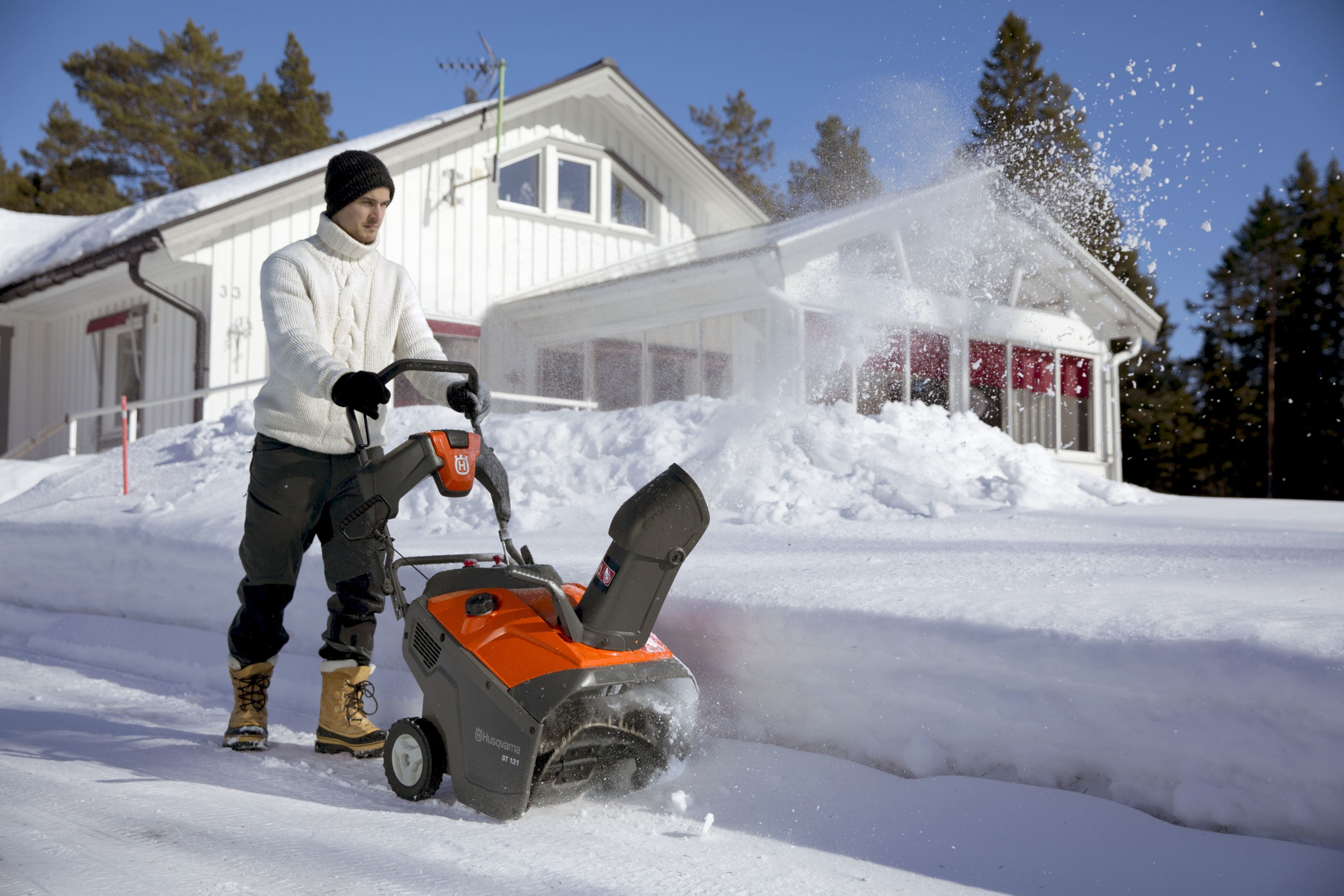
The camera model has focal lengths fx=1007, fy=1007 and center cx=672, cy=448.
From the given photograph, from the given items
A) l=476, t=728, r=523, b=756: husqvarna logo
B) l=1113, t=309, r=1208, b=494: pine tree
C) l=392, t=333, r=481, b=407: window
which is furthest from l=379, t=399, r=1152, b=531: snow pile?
l=1113, t=309, r=1208, b=494: pine tree

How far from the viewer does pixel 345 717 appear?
124 inches

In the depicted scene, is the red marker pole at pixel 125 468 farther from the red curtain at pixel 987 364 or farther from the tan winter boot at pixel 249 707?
the red curtain at pixel 987 364

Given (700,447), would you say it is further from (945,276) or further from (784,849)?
(945,276)

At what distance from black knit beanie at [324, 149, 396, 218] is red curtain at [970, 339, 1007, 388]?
13131mm

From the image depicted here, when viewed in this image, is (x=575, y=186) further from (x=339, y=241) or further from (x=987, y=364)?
(x=339, y=241)

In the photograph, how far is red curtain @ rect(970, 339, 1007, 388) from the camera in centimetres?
1530

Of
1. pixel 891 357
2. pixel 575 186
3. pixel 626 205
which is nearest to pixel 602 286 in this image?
pixel 575 186

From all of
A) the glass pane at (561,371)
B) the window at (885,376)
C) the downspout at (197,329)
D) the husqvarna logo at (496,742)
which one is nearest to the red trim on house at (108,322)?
the downspout at (197,329)

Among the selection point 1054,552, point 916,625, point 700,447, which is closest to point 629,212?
point 700,447

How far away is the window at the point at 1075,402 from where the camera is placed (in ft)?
55.8

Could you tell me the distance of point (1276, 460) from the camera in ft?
101

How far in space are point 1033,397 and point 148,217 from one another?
13.6 m

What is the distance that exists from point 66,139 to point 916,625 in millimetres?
36955

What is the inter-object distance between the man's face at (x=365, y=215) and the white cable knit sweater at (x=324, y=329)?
31mm
